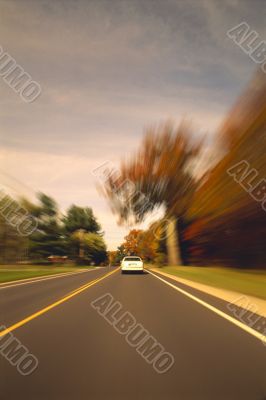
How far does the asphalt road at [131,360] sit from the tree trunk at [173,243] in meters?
32.9

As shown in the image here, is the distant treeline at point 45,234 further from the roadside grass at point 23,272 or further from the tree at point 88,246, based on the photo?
the roadside grass at point 23,272

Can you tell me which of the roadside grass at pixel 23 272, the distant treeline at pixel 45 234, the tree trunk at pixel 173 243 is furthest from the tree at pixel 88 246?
the tree trunk at pixel 173 243

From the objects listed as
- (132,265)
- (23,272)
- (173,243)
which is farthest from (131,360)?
(173,243)

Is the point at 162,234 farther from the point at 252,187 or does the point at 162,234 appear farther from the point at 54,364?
the point at 54,364

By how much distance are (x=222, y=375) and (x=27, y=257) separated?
243 feet

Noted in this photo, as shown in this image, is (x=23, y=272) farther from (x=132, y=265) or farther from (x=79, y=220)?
(x=79, y=220)

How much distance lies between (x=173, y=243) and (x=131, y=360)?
3832 centimetres

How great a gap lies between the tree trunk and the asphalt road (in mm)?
32887

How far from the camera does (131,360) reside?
5.84 metres

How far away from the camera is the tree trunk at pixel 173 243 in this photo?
141ft

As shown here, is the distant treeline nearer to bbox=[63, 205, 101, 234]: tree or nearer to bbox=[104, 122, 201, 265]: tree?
bbox=[63, 205, 101, 234]: tree

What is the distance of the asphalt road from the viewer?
4543 mm

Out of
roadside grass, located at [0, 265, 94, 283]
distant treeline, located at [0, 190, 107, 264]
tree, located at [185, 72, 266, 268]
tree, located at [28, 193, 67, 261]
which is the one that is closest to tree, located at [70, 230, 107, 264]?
distant treeline, located at [0, 190, 107, 264]

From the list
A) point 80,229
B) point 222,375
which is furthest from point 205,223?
point 80,229
